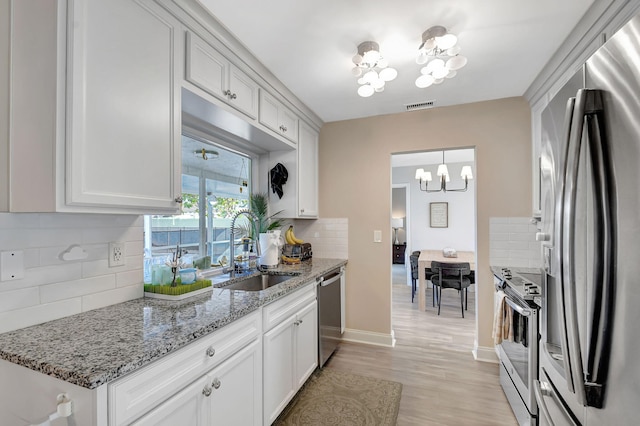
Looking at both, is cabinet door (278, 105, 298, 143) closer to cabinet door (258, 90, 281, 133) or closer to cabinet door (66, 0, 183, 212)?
cabinet door (258, 90, 281, 133)

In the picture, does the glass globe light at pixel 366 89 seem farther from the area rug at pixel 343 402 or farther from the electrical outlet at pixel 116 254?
the area rug at pixel 343 402

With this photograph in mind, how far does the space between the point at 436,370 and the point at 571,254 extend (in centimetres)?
224

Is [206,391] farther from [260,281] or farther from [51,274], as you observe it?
[260,281]

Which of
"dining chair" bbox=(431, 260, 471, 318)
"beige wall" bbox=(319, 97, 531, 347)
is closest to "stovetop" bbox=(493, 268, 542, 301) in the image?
"beige wall" bbox=(319, 97, 531, 347)

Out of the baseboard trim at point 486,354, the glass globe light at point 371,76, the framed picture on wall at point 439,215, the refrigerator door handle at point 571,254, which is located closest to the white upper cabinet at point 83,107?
the glass globe light at point 371,76

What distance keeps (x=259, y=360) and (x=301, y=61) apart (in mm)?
2021

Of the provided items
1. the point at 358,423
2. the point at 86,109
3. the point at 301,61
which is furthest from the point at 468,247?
the point at 86,109

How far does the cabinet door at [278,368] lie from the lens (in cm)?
170

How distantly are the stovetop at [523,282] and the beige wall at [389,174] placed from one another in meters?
0.34

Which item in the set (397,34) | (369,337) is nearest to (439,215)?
(369,337)

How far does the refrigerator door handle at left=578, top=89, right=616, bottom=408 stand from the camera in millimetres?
681

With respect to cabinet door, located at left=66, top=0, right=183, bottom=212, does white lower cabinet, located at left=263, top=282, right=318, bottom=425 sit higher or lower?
lower

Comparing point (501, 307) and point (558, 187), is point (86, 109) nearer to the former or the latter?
point (558, 187)

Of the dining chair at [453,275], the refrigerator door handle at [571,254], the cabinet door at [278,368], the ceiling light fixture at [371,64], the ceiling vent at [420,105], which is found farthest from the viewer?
the dining chair at [453,275]
